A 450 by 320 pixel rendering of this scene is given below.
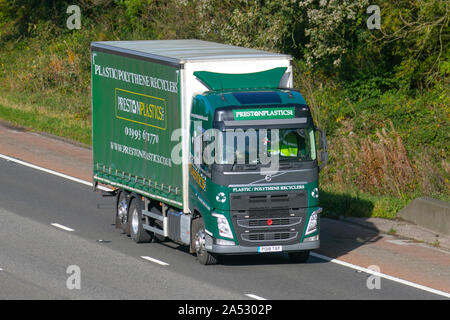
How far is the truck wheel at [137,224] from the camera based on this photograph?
1964 centimetres

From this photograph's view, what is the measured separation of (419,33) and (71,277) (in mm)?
15834

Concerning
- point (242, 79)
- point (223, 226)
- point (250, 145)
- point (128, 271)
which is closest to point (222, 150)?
point (250, 145)

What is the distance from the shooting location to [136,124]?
1945 cm

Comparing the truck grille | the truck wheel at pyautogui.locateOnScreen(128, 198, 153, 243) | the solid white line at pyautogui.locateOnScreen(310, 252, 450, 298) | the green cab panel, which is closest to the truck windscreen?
the truck grille

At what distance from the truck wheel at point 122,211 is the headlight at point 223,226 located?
403 cm

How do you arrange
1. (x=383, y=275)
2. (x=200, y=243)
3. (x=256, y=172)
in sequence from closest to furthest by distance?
(x=256, y=172), (x=383, y=275), (x=200, y=243)

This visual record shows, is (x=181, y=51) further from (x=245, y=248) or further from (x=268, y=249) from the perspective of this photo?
(x=268, y=249)

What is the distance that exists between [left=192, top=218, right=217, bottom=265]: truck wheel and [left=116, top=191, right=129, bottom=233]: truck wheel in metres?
2.98

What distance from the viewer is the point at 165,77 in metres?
18.1

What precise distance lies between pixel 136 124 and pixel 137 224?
208 centimetres

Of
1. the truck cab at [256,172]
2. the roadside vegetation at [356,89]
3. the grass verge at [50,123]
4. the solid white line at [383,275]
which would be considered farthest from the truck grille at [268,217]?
the grass verge at [50,123]

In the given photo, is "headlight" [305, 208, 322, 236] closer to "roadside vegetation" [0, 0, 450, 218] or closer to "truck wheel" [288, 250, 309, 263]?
"truck wheel" [288, 250, 309, 263]

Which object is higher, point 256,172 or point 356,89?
point 256,172
